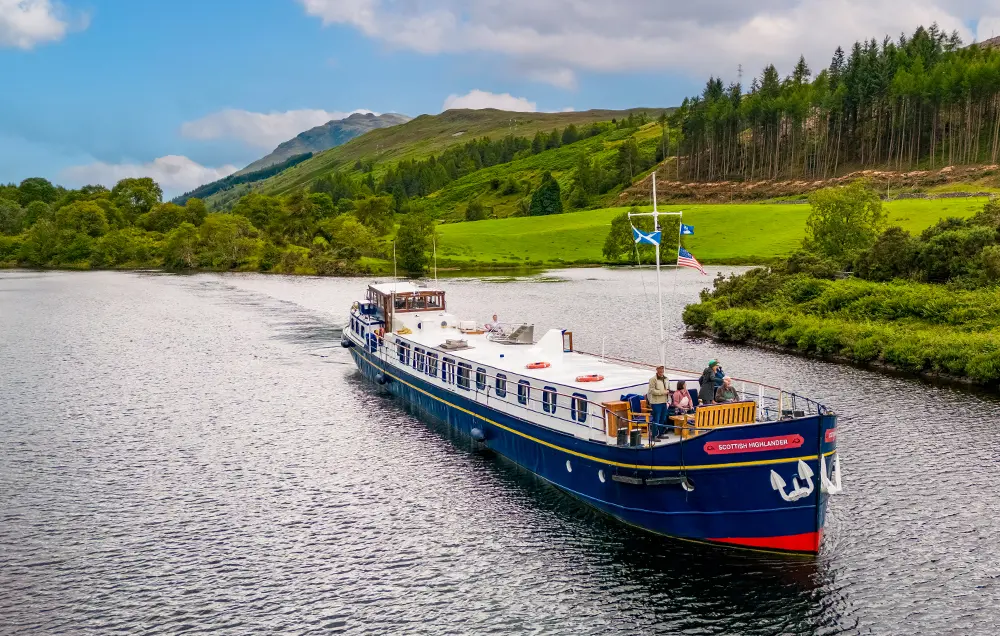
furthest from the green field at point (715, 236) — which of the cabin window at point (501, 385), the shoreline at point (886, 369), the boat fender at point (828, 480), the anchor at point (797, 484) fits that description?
the anchor at point (797, 484)

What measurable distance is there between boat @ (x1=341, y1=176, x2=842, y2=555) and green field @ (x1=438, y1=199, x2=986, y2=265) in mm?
A: 103902

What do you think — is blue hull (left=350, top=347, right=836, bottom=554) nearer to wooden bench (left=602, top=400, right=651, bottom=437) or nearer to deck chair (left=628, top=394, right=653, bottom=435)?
wooden bench (left=602, top=400, right=651, bottom=437)

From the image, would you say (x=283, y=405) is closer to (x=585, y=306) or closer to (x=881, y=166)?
(x=585, y=306)

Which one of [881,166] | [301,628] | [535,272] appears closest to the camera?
[301,628]

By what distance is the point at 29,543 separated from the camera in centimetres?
3134

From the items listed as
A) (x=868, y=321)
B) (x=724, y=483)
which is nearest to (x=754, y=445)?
(x=724, y=483)

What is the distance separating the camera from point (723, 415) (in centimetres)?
2897

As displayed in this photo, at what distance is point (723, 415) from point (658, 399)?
2721 millimetres

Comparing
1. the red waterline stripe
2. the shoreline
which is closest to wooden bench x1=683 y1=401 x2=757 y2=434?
the red waterline stripe

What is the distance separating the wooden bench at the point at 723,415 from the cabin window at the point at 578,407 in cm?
548

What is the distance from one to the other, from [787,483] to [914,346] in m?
37.8

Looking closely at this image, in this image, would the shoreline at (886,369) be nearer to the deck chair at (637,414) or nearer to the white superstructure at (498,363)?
the white superstructure at (498,363)

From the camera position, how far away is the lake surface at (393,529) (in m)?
25.2

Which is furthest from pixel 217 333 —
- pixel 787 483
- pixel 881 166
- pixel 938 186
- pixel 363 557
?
pixel 881 166
